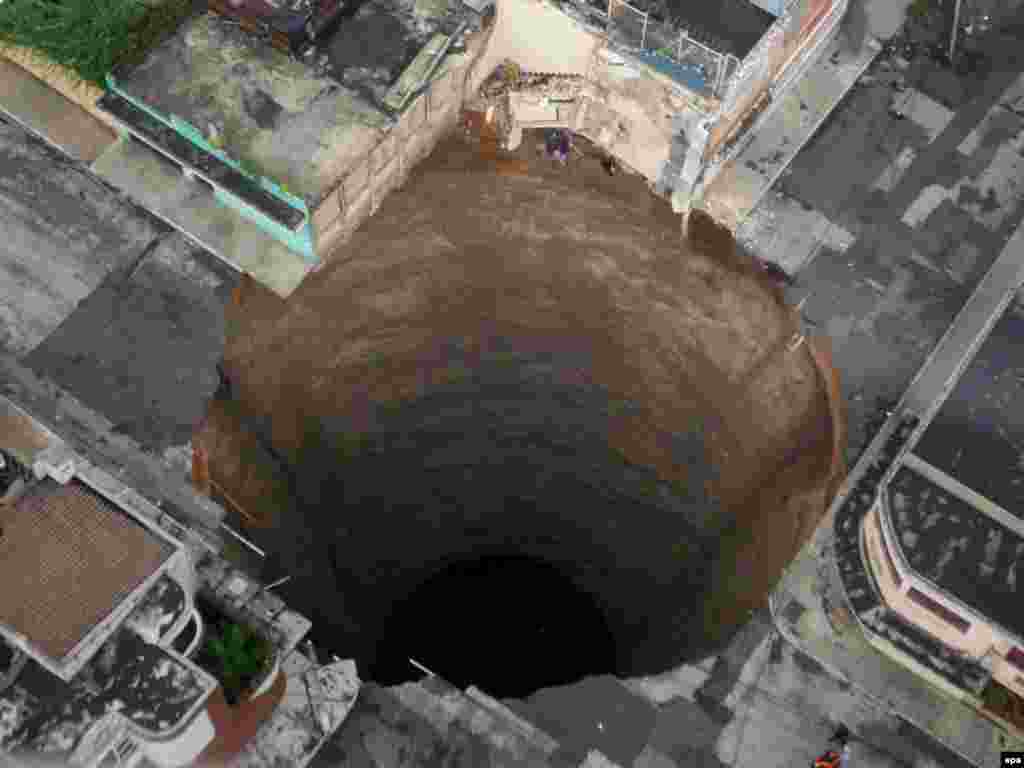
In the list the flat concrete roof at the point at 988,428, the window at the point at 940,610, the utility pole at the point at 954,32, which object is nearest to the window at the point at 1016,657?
the window at the point at 940,610

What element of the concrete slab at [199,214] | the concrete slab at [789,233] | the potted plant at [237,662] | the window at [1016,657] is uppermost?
the concrete slab at [789,233]

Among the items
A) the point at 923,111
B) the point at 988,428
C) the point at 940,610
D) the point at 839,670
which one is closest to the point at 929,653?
the point at 940,610

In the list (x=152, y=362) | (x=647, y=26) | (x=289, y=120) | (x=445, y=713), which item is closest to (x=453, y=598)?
(x=445, y=713)

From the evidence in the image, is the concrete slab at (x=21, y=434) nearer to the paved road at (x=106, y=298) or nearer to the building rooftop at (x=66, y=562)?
the paved road at (x=106, y=298)

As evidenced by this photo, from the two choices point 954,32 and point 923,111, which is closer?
point 923,111

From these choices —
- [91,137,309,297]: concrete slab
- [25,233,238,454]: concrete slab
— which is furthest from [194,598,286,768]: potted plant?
[91,137,309,297]: concrete slab

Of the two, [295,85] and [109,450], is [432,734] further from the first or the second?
[295,85]
